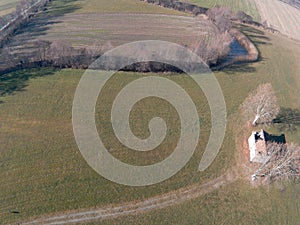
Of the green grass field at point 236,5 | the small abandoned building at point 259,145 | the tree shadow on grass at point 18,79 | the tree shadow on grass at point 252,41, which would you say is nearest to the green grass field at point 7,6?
the tree shadow on grass at point 18,79

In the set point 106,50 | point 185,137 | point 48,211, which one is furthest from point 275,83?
point 48,211

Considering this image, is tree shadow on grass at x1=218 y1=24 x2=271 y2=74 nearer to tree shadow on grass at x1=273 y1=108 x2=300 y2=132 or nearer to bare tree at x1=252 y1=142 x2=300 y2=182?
tree shadow on grass at x1=273 y1=108 x2=300 y2=132

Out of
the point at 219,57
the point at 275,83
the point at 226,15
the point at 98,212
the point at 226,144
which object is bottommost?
the point at 98,212

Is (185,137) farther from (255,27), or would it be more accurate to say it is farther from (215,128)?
(255,27)

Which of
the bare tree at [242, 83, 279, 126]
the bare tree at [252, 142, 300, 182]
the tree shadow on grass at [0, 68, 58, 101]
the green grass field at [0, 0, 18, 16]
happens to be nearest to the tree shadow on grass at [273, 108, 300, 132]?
the bare tree at [242, 83, 279, 126]

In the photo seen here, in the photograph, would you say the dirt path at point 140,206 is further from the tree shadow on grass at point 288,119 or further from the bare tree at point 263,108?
the tree shadow on grass at point 288,119

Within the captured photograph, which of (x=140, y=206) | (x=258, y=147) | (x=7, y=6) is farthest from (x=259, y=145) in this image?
(x=7, y=6)
